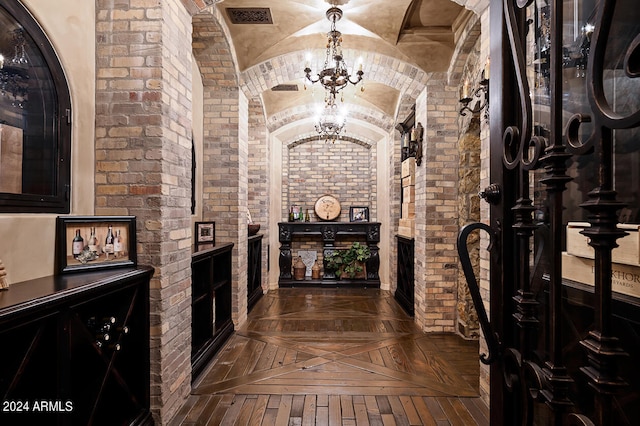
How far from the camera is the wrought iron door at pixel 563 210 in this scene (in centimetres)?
56

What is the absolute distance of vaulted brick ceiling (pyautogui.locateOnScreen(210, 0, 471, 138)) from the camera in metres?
3.65

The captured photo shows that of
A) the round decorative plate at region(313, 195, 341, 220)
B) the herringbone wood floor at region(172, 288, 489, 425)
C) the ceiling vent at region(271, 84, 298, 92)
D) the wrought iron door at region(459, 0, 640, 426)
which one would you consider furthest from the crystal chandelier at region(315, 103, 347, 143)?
the wrought iron door at region(459, 0, 640, 426)

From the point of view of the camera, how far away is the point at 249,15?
3.74 m

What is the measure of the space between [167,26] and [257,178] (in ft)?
13.0

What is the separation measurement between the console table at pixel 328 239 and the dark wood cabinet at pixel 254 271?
78cm

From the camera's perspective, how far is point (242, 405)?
254cm

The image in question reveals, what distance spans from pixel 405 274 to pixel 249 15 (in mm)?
3951

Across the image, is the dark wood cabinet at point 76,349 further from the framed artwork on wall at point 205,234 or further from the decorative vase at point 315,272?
the decorative vase at point 315,272

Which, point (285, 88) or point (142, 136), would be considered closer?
point (142, 136)

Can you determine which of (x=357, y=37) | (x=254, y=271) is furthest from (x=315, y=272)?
(x=357, y=37)

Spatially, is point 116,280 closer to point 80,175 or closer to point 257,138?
point 80,175

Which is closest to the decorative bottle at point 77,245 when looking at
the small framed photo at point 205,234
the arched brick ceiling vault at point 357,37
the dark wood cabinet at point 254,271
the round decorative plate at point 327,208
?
the small framed photo at point 205,234

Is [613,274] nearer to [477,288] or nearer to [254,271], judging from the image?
[477,288]

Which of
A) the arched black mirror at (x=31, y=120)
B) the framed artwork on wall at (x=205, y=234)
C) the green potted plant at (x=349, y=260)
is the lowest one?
the green potted plant at (x=349, y=260)
